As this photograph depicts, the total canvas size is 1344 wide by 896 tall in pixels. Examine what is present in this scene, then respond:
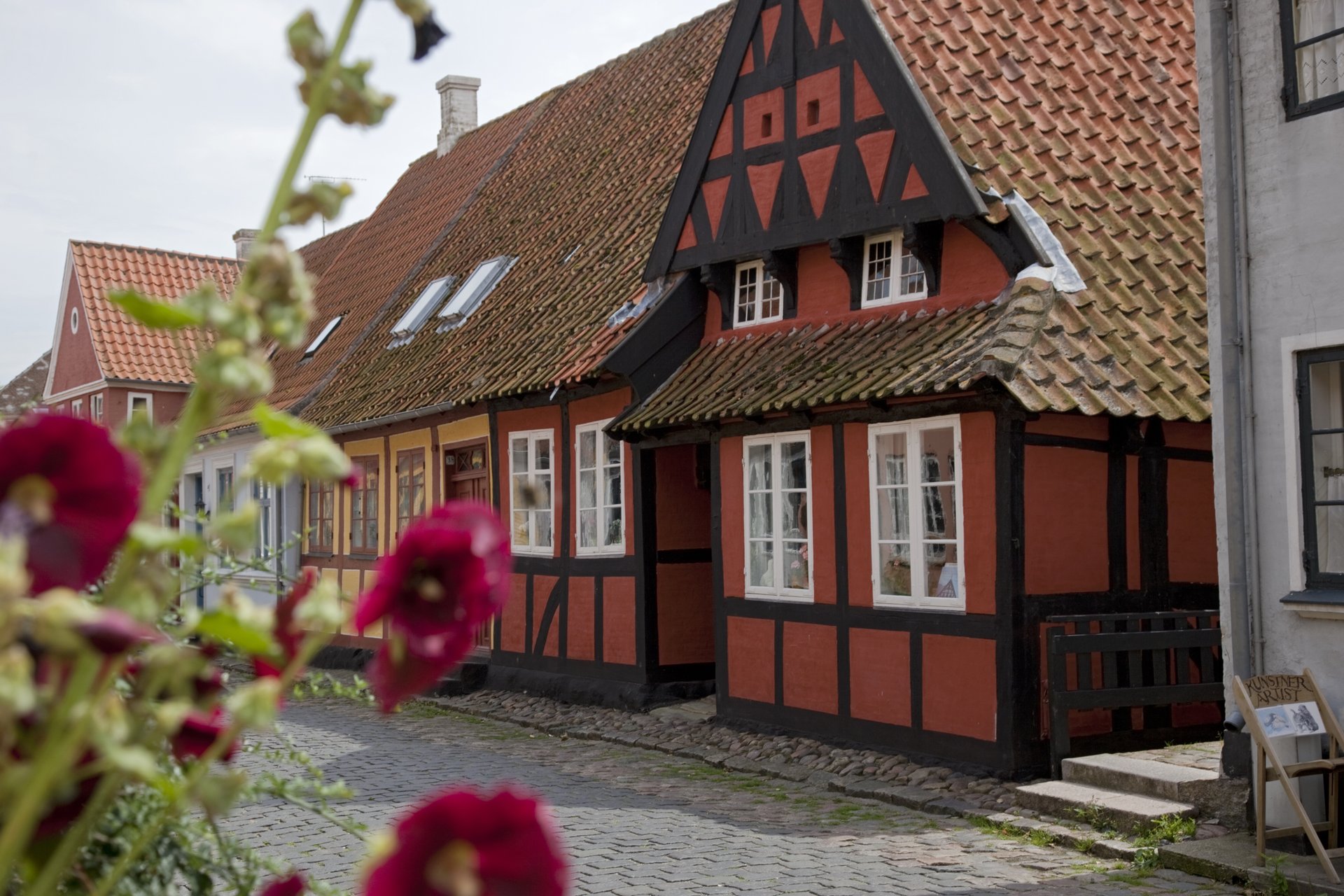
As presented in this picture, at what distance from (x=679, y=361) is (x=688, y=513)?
63.6 inches

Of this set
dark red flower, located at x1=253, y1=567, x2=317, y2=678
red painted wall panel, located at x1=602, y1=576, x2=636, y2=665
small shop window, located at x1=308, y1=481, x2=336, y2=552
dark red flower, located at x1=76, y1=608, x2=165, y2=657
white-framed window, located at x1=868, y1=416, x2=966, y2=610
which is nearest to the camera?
dark red flower, located at x1=76, y1=608, x2=165, y2=657

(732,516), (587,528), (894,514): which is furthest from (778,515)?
(587,528)

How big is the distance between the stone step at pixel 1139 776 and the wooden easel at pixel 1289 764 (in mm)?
782

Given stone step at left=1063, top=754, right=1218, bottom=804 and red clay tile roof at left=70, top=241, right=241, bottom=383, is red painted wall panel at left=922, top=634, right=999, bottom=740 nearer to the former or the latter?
stone step at left=1063, top=754, right=1218, bottom=804

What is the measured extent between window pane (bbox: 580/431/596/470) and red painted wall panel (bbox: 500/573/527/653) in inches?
64.5

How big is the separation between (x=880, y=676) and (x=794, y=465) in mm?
1976

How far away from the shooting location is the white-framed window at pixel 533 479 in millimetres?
15898

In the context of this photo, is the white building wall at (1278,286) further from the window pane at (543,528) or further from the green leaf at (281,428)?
the window pane at (543,528)

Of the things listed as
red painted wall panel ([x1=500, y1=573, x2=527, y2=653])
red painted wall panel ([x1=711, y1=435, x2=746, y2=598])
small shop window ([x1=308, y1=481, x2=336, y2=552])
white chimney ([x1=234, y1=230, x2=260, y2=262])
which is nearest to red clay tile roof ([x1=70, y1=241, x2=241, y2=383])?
white chimney ([x1=234, y1=230, x2=260, y2=262])

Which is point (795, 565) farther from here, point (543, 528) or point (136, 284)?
point (136, 284)

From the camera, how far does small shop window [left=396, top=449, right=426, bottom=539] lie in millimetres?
18906

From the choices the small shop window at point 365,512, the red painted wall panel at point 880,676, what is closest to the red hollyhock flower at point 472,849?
the red painted wall panel at point 880,676

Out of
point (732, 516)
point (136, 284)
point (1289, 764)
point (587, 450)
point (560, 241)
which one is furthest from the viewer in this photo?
point (136, 284)

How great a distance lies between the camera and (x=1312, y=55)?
8.06 meters
